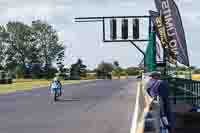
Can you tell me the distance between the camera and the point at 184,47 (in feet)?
77.2

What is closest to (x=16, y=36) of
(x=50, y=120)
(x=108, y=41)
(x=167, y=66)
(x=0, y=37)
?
(x=0, y=37)

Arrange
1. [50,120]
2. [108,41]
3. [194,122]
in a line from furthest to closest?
1. [108,41]
2. [50,120]
3. [194,122]

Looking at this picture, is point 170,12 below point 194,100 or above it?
above

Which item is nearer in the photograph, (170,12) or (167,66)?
(170,12)

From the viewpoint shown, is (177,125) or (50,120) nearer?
(177,125)

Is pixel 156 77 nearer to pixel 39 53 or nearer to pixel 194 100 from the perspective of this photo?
pixel 194 100

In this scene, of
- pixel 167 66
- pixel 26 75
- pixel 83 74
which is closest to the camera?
pixel 167 66

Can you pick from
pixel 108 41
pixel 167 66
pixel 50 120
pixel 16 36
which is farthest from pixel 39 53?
pixel 50 120

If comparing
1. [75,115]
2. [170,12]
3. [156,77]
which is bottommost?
[75,115]

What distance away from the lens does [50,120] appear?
2028 centimetres

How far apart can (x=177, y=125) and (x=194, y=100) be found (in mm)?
7079

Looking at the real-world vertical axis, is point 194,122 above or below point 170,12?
below

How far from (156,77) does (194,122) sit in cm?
156

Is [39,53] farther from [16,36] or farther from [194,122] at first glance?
[194,122]
